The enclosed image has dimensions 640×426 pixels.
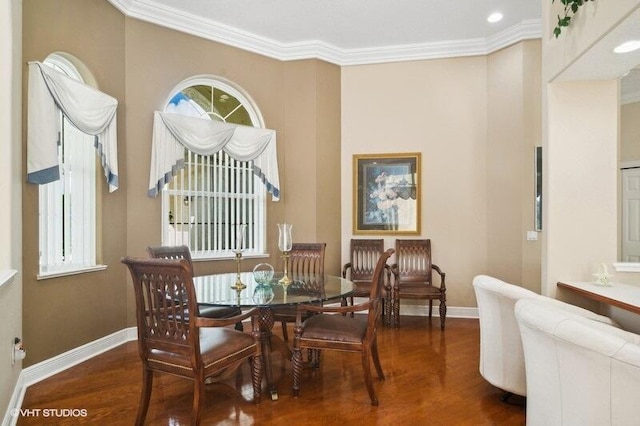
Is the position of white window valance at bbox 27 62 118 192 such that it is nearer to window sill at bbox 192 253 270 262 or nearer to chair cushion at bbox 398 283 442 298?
window sill at bbox 192 253 270 262

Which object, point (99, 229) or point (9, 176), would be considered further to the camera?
point (99, 229)

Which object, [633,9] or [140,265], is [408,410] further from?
[633,9]

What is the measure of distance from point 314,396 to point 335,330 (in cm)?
49

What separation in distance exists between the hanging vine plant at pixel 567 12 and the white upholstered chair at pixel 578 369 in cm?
185

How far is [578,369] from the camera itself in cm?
163

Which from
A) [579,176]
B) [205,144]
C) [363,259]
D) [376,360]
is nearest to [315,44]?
[205,144]

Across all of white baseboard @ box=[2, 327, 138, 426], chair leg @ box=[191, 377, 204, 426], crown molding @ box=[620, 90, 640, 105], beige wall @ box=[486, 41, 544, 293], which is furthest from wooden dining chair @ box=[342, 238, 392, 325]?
crown molding @ box=[620, 90, 640, 105]

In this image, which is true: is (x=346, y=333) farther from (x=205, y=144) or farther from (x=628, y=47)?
(x=205, y=144)

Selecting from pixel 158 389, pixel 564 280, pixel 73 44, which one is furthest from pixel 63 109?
pixel 564 280

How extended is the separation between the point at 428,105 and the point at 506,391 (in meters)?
3.52

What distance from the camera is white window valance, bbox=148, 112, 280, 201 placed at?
402cm

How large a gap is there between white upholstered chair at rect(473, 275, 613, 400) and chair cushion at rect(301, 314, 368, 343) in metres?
0.84

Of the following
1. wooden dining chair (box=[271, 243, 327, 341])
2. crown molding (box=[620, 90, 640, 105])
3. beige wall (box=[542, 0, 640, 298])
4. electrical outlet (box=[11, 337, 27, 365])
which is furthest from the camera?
crown molding (box=[620, 90, 640, 105])

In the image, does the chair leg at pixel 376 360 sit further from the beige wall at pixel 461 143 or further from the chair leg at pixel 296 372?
the beige wall at pixel 461 143
